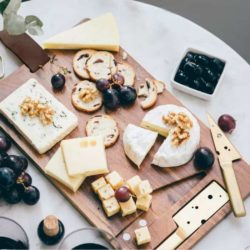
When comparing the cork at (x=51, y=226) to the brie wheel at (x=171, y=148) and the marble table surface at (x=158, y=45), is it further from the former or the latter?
the brie wheel at (x=171, y=148)

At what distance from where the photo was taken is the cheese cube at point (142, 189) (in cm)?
152

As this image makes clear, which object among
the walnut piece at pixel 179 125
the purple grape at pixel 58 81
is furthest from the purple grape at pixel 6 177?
the walnut piece at pixel 179 125

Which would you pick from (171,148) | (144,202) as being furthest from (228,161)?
(144,202)

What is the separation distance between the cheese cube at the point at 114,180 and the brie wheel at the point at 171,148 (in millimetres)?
111

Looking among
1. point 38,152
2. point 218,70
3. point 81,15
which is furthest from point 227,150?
point 81,15

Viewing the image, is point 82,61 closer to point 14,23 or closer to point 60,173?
point 14,23

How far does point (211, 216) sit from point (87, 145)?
0.36 metres

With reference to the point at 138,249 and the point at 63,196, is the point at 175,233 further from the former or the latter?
the point at 63,196

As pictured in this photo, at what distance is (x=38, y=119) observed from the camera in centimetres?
164

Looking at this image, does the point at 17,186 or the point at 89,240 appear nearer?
the point at 89,240

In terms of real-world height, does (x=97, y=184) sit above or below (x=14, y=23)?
below

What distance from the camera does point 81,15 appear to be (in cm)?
188

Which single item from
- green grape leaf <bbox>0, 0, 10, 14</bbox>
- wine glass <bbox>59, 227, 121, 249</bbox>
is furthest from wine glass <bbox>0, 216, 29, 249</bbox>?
green grape leaf <bbox>0, 0, 10, 14</bbox>

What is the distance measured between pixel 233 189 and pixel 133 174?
255 mm
